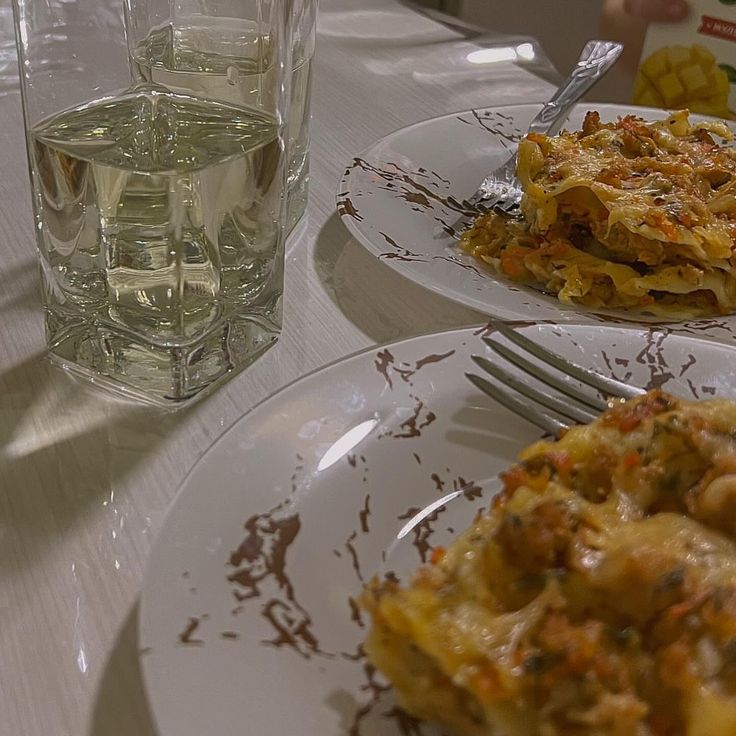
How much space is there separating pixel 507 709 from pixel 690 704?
0.22 feet

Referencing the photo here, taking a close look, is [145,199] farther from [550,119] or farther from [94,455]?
[550,119]

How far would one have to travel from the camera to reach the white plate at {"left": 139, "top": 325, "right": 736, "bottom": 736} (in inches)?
15.8

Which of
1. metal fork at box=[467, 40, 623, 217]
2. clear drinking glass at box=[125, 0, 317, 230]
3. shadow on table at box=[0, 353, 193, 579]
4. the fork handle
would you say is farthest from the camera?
the fork handle

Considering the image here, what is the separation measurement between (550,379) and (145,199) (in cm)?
28

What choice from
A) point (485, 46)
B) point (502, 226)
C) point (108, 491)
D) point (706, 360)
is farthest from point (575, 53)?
point (108, 491)

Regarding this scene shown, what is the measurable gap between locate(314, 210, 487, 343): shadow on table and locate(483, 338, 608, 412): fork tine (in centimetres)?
14

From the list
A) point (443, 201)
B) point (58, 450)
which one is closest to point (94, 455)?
point (58, 450)

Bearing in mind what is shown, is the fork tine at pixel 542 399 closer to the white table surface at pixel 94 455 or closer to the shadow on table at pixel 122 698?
the white table surface at pixel 94 455

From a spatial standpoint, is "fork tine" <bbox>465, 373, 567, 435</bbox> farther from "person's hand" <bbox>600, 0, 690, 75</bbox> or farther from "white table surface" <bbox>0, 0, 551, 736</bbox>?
"person's hand" <bbox>600, 0, 690, 75</bbox>

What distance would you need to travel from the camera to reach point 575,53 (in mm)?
3012

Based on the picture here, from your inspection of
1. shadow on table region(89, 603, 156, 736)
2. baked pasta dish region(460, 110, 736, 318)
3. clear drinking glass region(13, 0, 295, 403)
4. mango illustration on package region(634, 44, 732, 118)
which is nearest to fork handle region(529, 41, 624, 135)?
baked pasta dish region(460, 110, 736, 318)

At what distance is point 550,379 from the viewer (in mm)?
619

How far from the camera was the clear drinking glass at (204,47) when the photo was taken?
0.71m

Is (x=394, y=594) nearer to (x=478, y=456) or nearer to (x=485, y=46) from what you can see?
(x=478, y=456)
